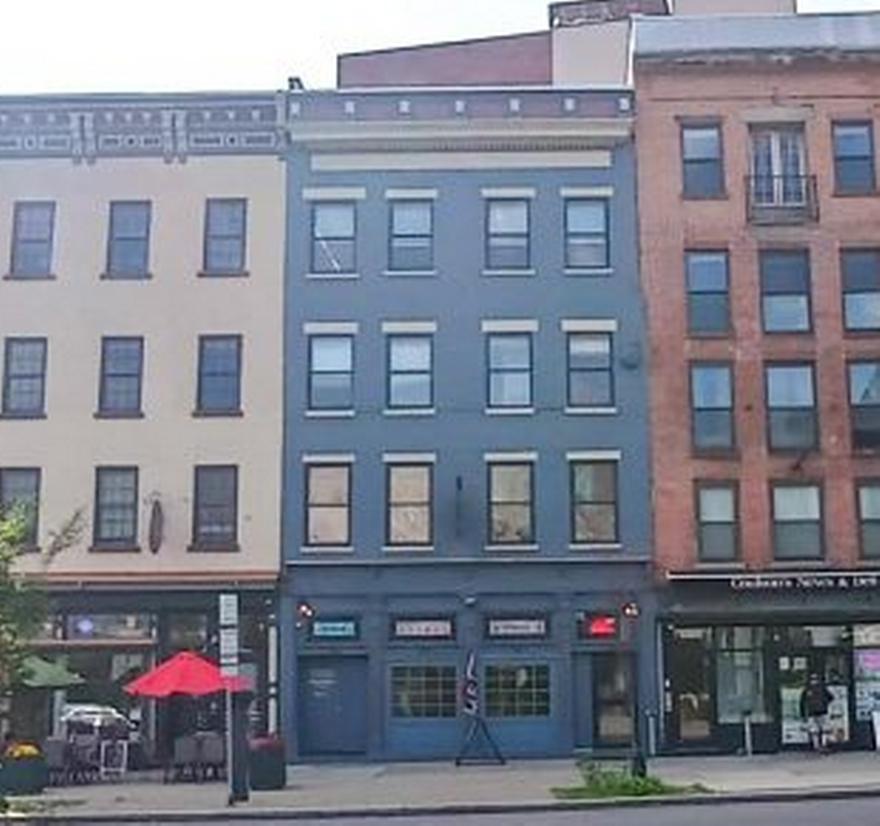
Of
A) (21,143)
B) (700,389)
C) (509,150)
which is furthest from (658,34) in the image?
(21,143)

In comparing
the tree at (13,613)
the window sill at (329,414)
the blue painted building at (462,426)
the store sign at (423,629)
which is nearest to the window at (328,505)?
the blue painted building at (462,426)

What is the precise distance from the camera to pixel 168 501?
34.2 metres

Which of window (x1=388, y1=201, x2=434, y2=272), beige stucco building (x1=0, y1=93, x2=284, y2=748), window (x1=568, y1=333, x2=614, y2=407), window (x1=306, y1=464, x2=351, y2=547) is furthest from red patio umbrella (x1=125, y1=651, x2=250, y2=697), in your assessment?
window (x1=388, y1=201, x2=434, y2=272)

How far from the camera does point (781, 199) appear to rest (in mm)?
35594

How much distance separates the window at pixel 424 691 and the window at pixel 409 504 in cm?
285

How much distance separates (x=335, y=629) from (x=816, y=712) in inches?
421

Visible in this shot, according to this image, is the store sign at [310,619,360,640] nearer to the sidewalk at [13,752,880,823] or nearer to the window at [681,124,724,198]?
the sidewalk at [13,752,880,823]

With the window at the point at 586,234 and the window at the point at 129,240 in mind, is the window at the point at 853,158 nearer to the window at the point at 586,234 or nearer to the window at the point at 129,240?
the window at the point at 586,234

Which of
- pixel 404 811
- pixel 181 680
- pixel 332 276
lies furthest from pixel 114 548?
pixel 404 811

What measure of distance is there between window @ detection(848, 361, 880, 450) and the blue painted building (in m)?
4.85

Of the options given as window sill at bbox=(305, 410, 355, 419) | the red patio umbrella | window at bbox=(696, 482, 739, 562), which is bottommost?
the red patio umbrella

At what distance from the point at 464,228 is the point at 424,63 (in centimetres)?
1505

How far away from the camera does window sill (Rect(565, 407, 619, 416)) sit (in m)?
34.6

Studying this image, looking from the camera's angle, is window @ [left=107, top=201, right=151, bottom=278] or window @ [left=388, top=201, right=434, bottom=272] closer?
window @ [left=107, top=201, right=151, bottom=278]
